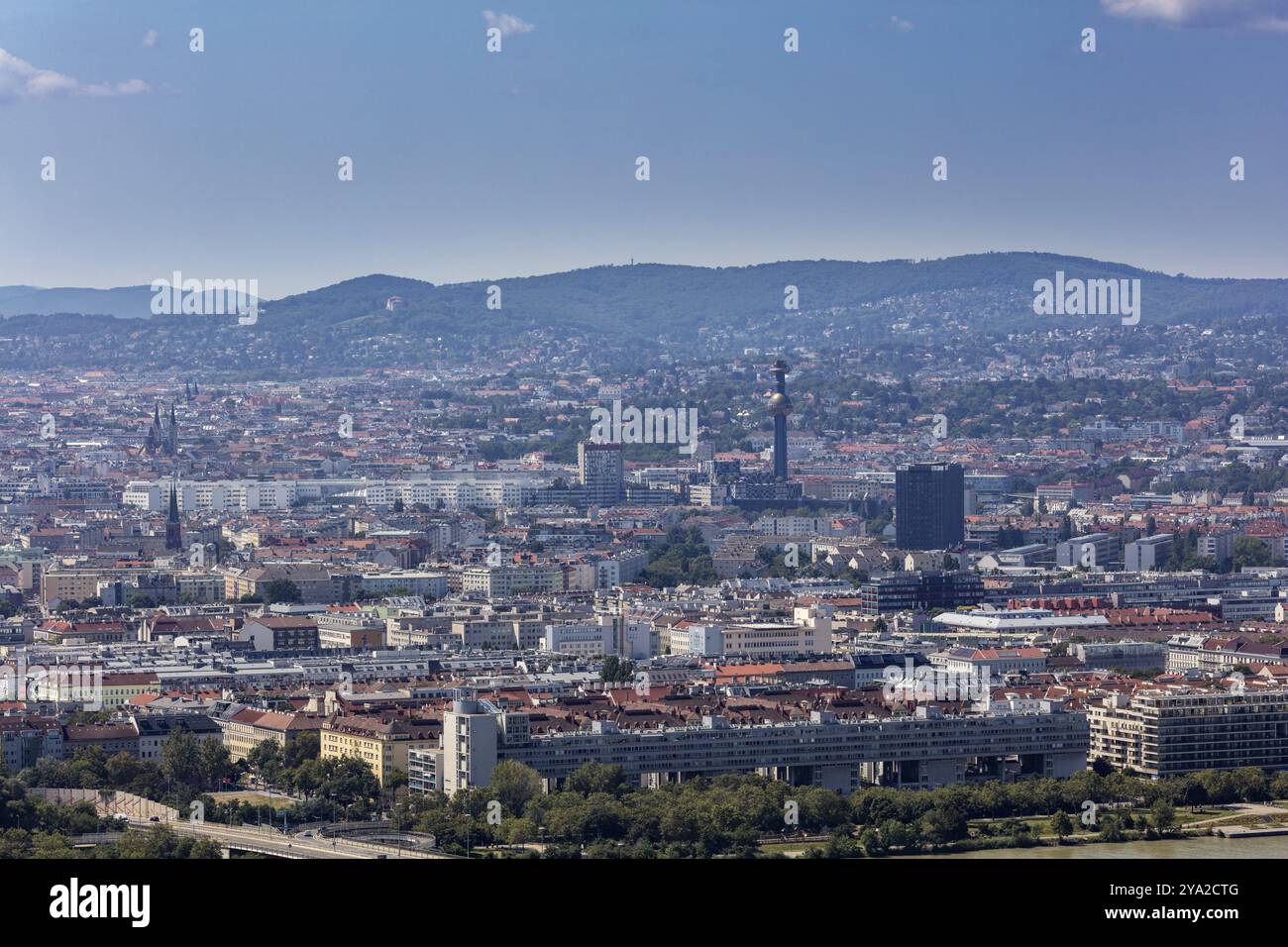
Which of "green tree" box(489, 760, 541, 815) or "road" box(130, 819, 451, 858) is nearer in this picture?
"road" box(130, 819, 451, 858)

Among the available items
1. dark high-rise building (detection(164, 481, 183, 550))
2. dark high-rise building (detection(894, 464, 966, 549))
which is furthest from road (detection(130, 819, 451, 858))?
dark high-rise building (detection(894, 464, 966, 549))

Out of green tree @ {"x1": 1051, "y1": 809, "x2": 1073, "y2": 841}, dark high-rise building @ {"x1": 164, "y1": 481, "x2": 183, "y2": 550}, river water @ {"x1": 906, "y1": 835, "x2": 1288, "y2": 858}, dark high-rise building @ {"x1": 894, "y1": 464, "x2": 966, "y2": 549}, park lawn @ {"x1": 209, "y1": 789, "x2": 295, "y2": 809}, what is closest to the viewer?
river water @ {"x1": 906, "y1": 835, "x2": 1288, "y2": 858}

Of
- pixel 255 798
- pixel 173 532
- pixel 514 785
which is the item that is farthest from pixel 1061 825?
pixel 173 532

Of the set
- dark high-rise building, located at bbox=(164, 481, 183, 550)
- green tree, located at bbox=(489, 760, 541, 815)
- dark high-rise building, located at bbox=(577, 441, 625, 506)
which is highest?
dark high-rise building, located at bbox=(577, 441, 625, 506)

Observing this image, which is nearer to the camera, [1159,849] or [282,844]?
[282,844]

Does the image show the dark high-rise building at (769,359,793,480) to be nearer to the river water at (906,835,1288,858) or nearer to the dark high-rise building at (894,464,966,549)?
the dark high-rise building at (894,464,966,549)

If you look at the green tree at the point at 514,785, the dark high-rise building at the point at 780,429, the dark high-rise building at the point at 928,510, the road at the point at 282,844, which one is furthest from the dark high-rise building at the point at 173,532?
the road at the point at 282,844

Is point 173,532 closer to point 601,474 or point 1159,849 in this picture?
point 601,474

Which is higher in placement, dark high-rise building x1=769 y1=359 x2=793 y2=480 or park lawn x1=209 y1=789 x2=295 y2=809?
dark high-rise building x1=769 y1=359 x2=793 y2=480
